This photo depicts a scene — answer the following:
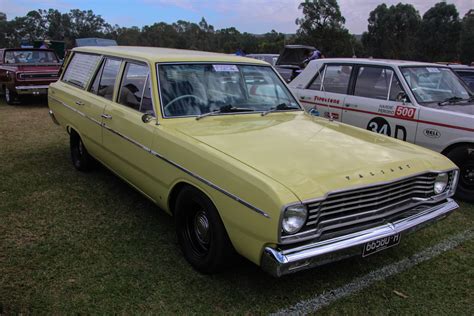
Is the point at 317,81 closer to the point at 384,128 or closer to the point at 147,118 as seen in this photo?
the point at 384,128

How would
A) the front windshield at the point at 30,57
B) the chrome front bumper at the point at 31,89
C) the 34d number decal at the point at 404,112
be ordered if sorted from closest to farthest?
the 34d number decal at the point at 404,112
the chrome front bumper at the point at 31,89
the front windshield at the point at 30,57

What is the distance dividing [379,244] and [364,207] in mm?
288

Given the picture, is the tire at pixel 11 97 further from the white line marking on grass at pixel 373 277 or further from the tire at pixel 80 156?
the white line marking on grass at pixel 373 277

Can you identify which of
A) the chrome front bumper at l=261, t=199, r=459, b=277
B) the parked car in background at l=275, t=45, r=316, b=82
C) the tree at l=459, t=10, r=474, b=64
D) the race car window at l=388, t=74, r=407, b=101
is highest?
the tree at l=459, t=10, r=474, b=64

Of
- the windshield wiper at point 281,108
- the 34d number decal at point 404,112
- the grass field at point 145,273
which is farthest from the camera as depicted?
the 34d number decal at point 404,112

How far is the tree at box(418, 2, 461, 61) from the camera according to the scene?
38.6 metres

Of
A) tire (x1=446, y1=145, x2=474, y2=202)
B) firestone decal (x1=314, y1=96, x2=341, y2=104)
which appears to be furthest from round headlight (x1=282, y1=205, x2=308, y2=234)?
firestone decal (x1=314, y1=96, x2=341, y2=104)

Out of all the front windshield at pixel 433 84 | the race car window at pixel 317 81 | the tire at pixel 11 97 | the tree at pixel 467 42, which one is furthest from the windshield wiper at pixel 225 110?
the tree at pixel 467 42

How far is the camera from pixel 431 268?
3479 mm

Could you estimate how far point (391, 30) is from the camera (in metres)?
44.8

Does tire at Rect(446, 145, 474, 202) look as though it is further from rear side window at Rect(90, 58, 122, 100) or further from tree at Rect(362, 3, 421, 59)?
tree at Rect(362, 3, 421, 59)

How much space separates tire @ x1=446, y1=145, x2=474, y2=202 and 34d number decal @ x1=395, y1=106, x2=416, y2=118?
0.68m

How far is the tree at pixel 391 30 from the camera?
140 feet

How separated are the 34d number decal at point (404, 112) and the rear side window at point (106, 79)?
363 cm
